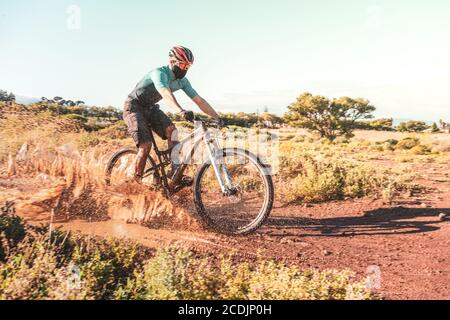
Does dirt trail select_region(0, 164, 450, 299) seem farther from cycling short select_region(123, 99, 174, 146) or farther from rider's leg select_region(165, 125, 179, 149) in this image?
cycling short select_region(123, 99, 174, 146)

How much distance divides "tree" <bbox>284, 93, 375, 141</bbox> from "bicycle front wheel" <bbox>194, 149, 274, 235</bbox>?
135 feet

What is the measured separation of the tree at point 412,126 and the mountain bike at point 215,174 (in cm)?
6330

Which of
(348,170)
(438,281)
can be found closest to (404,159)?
(348,170)

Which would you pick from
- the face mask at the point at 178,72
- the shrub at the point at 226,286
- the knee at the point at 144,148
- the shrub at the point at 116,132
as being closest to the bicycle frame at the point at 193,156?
the knee at the point at 144,148

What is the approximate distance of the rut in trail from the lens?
5.73m

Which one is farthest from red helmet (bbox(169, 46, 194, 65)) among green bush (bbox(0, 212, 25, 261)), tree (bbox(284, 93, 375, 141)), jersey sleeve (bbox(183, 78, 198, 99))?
tree (bbox(284, 93, 375, 141))

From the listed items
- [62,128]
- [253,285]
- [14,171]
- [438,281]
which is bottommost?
[438,281]

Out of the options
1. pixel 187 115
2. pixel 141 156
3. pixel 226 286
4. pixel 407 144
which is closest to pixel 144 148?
pixel 141 156

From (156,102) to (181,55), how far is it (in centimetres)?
89

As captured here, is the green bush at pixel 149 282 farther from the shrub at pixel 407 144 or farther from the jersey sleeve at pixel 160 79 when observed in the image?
the shrub at pixel 407 144

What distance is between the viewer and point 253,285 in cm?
350

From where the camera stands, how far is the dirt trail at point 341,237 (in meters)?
4.52
